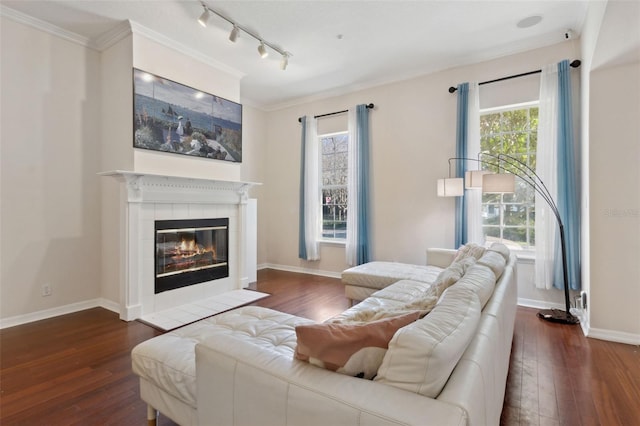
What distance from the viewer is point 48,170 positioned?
3467 mm

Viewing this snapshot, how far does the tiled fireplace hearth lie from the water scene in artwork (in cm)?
43

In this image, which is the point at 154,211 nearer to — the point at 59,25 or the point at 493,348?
the point at 59,25

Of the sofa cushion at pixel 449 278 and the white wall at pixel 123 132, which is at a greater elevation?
the white wall at pixel 123 132

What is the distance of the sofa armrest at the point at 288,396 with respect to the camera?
802 millimetres

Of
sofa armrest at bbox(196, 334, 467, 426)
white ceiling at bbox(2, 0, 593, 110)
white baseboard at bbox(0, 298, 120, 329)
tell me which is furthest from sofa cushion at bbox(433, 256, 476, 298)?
white baseboard at bbox(0, 298, 120, 329)

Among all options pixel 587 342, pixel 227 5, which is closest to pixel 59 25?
pixel 227 5

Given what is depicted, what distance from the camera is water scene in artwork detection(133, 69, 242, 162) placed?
349 cm

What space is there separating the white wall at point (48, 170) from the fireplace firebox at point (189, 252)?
89 cm

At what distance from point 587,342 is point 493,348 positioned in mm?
2407

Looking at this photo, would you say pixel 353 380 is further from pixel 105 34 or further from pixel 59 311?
pixel 105 34

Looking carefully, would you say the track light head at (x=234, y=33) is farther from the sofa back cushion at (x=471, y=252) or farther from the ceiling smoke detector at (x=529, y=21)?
the sofa back cushion at (x=471, y=252)

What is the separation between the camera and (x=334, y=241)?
5500mm

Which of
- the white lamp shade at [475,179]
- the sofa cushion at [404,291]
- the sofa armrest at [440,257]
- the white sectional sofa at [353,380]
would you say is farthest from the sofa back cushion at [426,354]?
the sofa armrest at [440,257]

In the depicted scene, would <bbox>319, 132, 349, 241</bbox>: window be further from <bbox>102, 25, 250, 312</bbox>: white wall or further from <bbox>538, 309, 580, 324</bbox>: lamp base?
<bbox>538, 309, 580, 324</bbox>: lamp base
